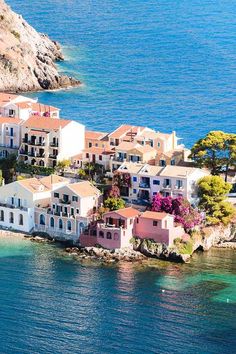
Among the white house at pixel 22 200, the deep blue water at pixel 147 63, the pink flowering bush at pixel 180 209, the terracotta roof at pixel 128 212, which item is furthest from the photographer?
the deep blue water at pixel 147 63

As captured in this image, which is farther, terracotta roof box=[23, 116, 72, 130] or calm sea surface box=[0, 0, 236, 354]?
terracotta roof box=[23, 116, 72, 130]

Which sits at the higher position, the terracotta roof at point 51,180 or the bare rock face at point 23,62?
the bare rock face at point 23,62

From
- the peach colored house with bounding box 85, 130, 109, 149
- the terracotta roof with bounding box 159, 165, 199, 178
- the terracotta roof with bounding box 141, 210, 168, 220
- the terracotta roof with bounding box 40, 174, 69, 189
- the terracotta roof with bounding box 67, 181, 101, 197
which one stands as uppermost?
the peach colored house with bounding box 85, 130, 109, 149

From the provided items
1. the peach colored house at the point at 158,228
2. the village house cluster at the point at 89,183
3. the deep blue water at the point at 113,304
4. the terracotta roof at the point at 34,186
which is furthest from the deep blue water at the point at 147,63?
the deep blue water at the point at 113,304

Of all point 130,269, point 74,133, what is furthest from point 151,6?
point 130,269

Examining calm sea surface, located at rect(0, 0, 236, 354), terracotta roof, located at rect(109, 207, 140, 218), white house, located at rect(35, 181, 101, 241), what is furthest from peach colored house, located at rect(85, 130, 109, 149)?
calm sea surface, located at rect(0, 0, 236, 354)

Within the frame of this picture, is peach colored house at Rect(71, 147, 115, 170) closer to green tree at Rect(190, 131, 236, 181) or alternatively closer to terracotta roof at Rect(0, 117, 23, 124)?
terracotta roof at Rect(0, 117, 23, 124)

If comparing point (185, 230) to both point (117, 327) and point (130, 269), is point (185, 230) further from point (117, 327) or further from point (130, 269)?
point (117, 327)

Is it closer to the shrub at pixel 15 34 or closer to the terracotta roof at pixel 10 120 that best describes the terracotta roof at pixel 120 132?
the terracotta roof at pixel 10 120

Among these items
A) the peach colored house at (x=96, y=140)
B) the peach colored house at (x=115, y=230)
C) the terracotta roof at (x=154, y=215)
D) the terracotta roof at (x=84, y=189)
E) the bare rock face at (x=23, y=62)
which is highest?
the bare rock face at (x=23, y=62)
